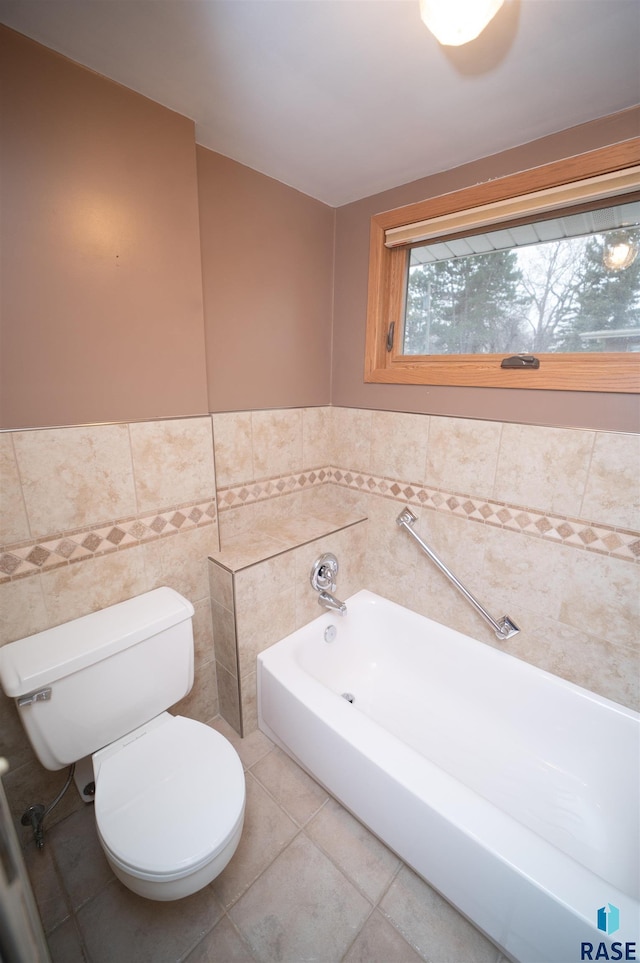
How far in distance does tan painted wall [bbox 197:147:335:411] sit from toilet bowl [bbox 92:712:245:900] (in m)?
1.20

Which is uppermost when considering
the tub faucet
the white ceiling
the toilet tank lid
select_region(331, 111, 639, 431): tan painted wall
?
the white ceiling

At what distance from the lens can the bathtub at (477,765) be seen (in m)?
0.89

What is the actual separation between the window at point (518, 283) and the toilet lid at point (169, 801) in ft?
5.28

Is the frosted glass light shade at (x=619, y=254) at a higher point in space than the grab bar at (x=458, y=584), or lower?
higher

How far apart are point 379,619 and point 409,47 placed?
2.09 metres

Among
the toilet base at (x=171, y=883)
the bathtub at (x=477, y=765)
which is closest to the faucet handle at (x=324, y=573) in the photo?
the bathtub at (x=477, y=765)

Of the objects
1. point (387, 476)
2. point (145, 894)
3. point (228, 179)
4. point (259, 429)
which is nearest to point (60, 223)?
point (228, 179)

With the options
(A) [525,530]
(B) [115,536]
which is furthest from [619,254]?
(B) [115,536]

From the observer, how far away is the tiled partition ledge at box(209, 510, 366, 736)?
4.86 ft

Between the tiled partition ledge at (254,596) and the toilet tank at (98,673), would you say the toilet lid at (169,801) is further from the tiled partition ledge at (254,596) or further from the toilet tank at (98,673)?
the tiled partition ledge at (254,596)

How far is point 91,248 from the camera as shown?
1.10m

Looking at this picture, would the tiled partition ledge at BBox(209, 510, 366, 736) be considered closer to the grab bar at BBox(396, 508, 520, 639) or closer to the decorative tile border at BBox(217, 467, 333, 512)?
the decorative tile border at BBox(217, 467, 333, 512)

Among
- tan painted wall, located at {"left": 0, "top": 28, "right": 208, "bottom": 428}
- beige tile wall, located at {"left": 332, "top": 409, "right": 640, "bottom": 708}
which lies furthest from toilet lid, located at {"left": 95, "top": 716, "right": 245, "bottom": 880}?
beige tile wall, located at {"left": 332, "top": 409, "right": 640, "bottom": 708}

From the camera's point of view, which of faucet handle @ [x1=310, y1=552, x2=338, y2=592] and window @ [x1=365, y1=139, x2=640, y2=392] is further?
faucet handle @ [x1=310, y1=552, x2=338, y2=592]
